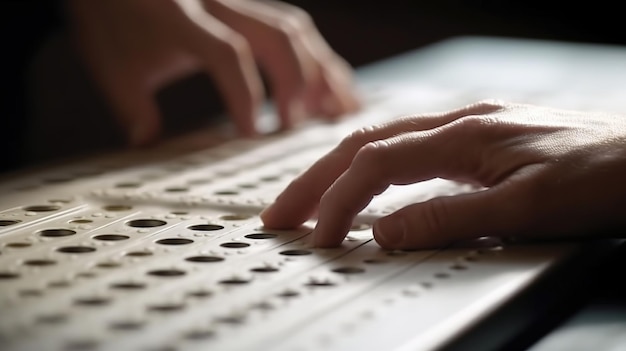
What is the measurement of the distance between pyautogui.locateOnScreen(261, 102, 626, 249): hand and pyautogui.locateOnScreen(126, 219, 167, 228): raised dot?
16 centimetres

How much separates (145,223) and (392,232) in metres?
0.24

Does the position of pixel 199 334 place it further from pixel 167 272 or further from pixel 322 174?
pixel 322 174

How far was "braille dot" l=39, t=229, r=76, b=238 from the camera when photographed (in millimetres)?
785

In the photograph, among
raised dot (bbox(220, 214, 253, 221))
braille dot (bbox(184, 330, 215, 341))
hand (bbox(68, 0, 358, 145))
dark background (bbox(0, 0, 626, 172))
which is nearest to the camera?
braille dot (bbox(184, 330, 215, 341))

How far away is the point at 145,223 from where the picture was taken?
0.84 m

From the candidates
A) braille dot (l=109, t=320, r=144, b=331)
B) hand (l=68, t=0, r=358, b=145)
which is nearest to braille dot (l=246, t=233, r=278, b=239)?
braille dot (l=109, t=320, r=144, b=331)

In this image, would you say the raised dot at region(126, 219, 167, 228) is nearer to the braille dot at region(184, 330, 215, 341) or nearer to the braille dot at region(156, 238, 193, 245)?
the braille dot at region(156, 238, 193, 245)

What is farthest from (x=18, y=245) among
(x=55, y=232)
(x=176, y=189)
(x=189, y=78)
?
(x=189, y=78)

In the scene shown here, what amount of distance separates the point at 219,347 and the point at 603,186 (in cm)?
39

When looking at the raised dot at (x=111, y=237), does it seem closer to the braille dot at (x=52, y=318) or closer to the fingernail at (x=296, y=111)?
the braille dot at (x=52, y=318)

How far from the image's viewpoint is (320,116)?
147 cm

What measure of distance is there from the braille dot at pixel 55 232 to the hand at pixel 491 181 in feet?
0.72

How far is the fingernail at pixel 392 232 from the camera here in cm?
75

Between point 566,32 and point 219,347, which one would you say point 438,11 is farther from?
point 219,347
